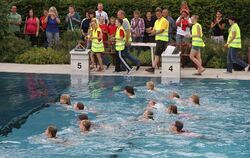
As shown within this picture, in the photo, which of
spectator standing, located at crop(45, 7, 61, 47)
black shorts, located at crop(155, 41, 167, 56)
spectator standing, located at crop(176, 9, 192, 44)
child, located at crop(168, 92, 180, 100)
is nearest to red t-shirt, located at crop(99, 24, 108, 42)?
spectator standing, located at crop(45, 7, 61, 47)

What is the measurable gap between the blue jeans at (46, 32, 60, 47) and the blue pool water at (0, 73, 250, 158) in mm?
3701

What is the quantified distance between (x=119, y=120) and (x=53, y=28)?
391 inches

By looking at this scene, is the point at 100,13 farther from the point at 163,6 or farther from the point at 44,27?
the point at 163,6

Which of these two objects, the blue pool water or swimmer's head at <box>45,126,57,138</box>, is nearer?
the blue pool water

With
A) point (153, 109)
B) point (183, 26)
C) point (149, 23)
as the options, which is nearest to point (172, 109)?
point (153, 109)

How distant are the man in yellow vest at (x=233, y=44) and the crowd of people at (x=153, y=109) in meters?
3.45

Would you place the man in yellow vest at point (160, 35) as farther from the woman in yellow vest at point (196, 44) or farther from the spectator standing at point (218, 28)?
the spectator standing at point (218, 28)

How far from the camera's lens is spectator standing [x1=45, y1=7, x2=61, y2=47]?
23.4 m

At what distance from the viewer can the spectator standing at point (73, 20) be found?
24031 mm

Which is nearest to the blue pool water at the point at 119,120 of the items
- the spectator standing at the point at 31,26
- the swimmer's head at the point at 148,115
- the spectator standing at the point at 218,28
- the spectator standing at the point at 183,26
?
the swimmer's head at the point at 148,115

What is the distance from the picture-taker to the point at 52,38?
24.1 metres

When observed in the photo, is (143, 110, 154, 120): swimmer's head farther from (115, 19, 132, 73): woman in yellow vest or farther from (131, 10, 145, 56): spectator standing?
(131, 10, 145, 56): spectator standing

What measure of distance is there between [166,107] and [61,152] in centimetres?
444

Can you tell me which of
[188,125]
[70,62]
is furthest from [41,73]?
[188,125]
